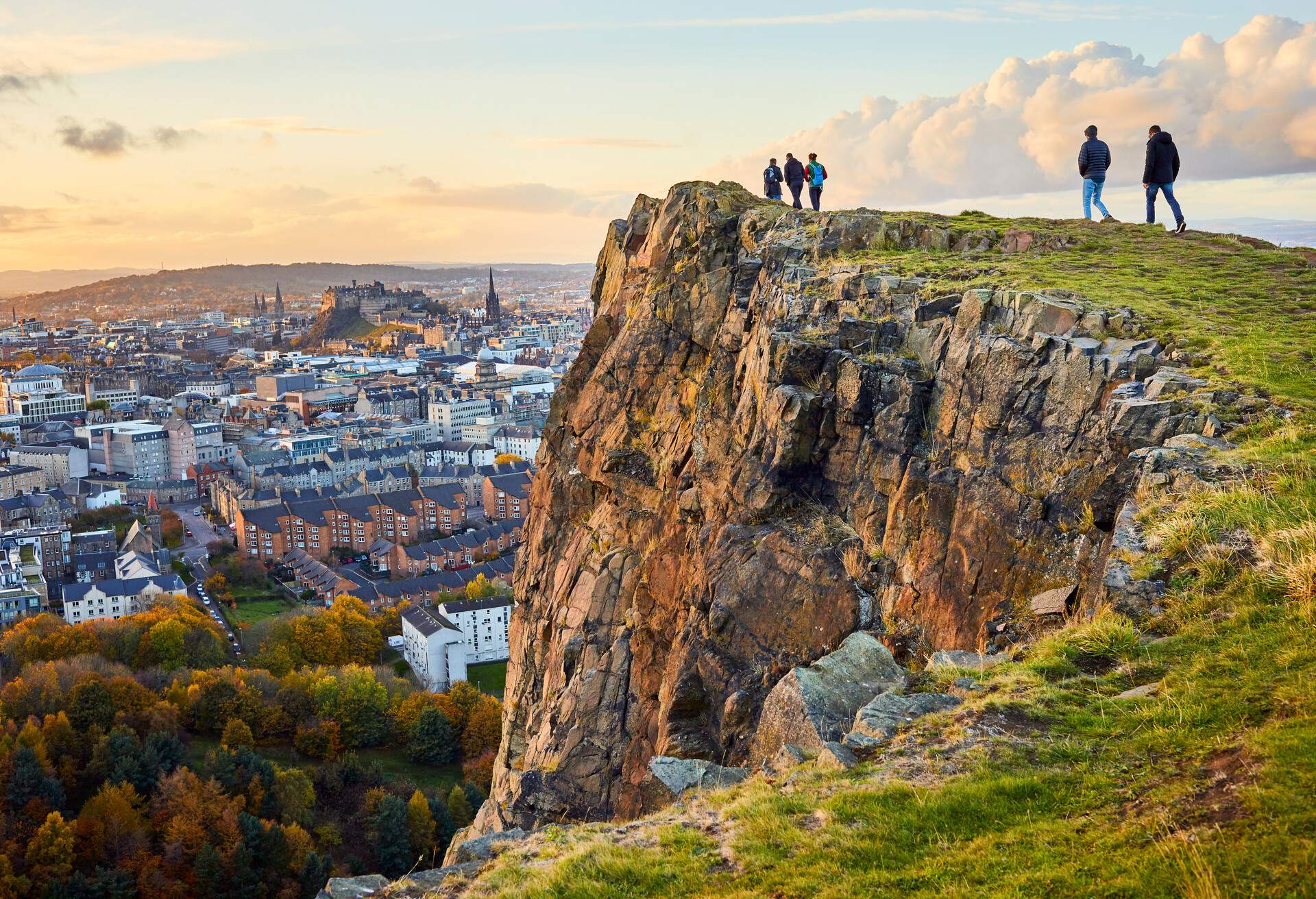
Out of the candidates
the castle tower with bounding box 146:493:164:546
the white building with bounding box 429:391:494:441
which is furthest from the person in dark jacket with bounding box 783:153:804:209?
the white building with bounding box 429:391:494:441

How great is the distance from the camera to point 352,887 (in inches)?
403

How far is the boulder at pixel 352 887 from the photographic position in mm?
10039

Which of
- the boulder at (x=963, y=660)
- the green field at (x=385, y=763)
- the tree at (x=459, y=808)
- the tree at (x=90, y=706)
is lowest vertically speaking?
the green field at (x=385, y=763)

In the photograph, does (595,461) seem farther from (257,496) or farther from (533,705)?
(257,496)

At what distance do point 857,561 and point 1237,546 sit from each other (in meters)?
6.91

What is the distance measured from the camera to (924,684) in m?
12.4

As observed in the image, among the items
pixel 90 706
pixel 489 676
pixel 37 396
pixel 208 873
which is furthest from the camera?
pixel 37 396

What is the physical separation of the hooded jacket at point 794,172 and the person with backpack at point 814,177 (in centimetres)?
15

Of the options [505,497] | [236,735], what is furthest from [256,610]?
[505,497]

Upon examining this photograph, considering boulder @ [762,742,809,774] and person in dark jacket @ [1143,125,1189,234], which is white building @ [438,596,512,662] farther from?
boulder @ [762,742,809,774]

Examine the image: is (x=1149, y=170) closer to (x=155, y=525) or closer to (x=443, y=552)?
(x=443, y=552)

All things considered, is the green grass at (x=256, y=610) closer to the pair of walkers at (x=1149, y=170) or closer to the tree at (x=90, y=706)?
the tree at (x=90, y=706)

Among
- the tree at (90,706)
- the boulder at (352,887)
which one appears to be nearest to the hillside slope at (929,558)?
the boulder at (352,887)

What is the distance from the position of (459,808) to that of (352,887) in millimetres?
48764
